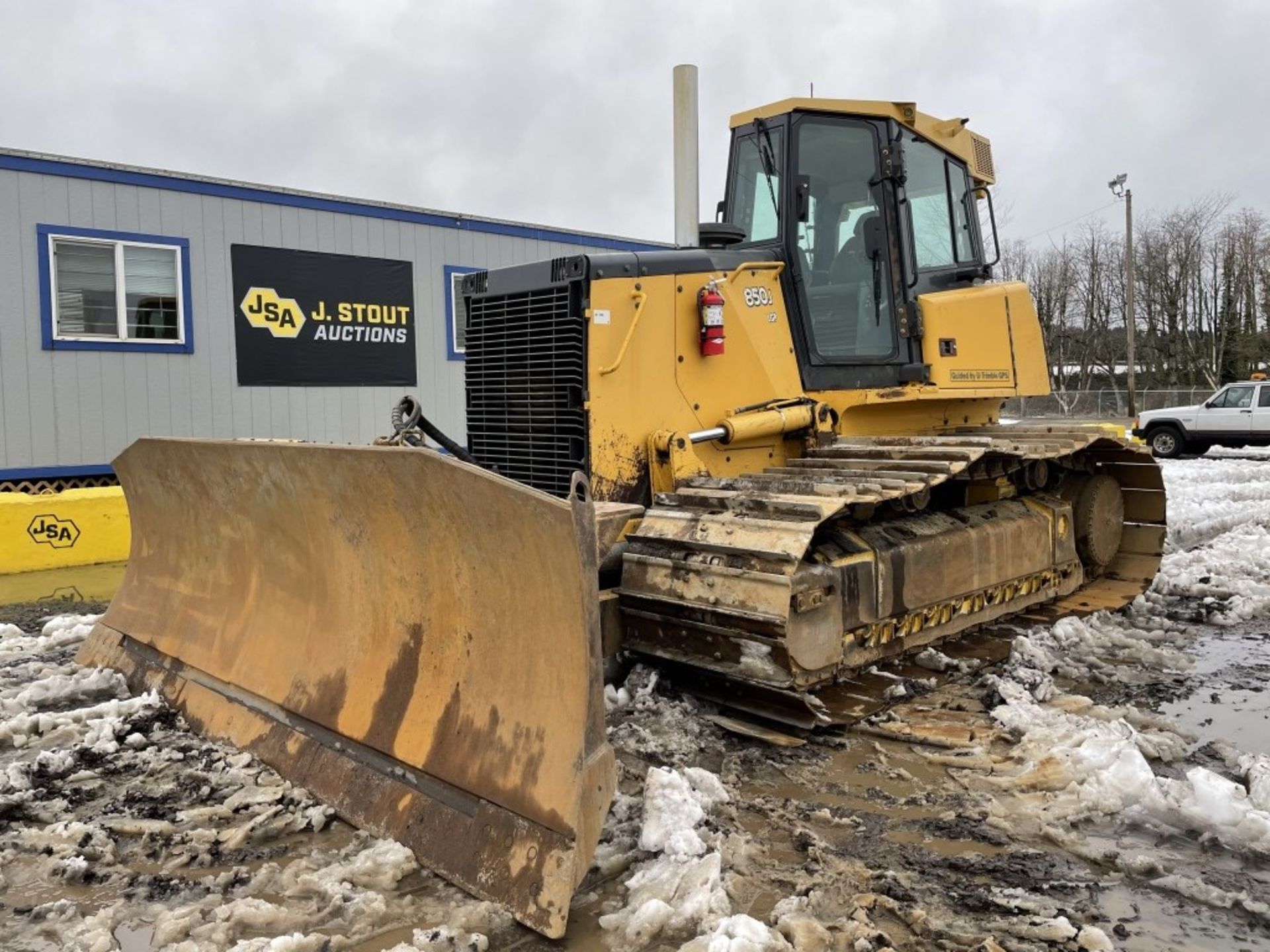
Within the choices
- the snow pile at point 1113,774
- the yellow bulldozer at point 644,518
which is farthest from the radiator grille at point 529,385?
the snow pile at point 1113,774

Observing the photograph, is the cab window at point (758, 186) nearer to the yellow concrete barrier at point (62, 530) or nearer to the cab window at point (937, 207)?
the cab window at point (937, 207)

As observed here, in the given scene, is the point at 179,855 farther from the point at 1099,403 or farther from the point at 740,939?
the point at 1099,403

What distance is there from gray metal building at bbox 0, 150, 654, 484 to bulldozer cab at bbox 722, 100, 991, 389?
18.0 ft

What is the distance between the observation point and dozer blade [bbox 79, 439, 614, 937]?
3008 mm

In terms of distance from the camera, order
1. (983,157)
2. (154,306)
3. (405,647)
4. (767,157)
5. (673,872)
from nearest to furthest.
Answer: (673,872)
(405,647)
(767,157)
(983,157)
(154,306)

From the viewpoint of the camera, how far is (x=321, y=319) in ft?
38.2

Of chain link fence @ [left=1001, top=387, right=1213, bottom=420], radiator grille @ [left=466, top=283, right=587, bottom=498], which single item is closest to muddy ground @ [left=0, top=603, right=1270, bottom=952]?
radiator grille @ [left=466, top=283, right=587, bottom=498]

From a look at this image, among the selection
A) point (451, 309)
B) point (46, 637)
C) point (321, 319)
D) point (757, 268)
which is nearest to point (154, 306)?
point (321, 319)

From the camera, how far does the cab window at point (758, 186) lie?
564 centimetres

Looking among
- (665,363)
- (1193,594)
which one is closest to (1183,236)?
(1193,594)

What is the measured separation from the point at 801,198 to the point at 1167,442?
63.2 feet

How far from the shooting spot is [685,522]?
4.47 metres

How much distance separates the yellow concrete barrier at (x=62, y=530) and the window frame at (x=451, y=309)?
5.56 m

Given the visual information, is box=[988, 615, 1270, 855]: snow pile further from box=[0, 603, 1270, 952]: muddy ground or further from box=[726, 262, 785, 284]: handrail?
box=[726, 262, 785, 284]: handrail
